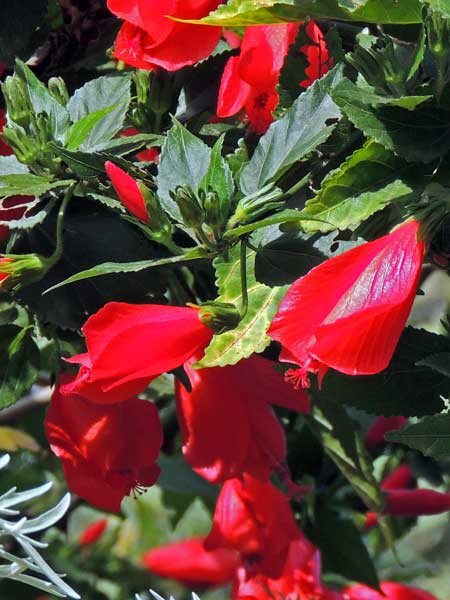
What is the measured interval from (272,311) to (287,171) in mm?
101

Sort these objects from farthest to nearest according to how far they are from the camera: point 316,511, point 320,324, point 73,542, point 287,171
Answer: point 73,542 → point 316,511 → point 287,171 → point 320,324

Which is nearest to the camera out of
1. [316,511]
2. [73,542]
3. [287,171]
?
[287,171]

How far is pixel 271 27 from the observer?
78 cm

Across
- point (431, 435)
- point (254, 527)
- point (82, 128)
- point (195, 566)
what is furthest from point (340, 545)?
point (82, 128)

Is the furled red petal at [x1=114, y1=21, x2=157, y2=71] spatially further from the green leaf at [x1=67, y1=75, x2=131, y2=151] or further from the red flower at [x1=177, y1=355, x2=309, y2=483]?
the red flower at [x1=177, y1=355, x2=309, y2=483]

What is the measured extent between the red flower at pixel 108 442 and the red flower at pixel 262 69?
21 centimetres

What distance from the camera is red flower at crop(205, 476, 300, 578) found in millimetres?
980

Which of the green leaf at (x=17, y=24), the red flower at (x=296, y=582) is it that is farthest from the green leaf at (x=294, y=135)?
the red flower at (x=296, y=582)

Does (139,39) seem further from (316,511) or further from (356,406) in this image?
(316,511)

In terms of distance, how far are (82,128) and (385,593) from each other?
68cm

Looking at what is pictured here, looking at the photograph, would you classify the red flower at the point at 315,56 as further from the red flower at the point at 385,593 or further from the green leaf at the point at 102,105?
the red flower at the point at 385,593

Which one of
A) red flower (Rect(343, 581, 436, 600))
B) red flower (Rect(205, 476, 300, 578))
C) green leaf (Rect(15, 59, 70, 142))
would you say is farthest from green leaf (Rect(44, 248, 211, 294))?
red flower (Rect(343, 581, 436, 600))

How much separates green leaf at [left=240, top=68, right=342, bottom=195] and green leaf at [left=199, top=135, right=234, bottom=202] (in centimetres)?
2

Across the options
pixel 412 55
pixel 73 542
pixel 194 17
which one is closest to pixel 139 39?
pixel 194 17
